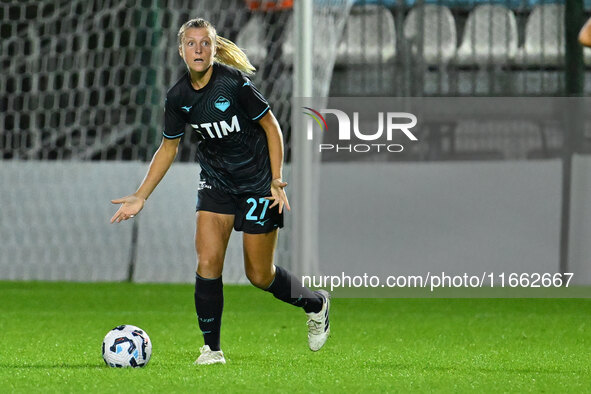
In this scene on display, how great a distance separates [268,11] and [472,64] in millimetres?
2017

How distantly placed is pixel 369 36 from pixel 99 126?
2.72 meters

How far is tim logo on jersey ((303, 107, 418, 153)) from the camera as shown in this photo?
32.0ft

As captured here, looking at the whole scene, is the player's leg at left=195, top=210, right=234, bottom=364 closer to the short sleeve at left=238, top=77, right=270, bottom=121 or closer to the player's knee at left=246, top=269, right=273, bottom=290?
the player's knee at left=246, top=269, right=273, bottom=290

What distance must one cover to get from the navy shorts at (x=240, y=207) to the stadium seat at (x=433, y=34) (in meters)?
5.47

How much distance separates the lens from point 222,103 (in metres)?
4.95

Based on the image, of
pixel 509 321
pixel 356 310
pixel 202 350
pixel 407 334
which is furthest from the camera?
pixel 356 310

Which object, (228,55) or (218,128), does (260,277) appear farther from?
(228,55)

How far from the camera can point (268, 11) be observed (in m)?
10.0

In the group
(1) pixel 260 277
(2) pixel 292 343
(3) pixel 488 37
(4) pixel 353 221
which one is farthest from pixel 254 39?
(1) pixel 260 277

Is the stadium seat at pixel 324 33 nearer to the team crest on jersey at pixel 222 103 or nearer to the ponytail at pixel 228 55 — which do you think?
the ponytail at pixel 228 55

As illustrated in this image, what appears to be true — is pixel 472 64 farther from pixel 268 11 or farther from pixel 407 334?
pixel 407 334

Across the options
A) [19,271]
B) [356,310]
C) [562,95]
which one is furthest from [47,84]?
[562,95]

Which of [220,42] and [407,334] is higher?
[220,42]

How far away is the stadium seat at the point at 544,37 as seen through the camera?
9938 mm
